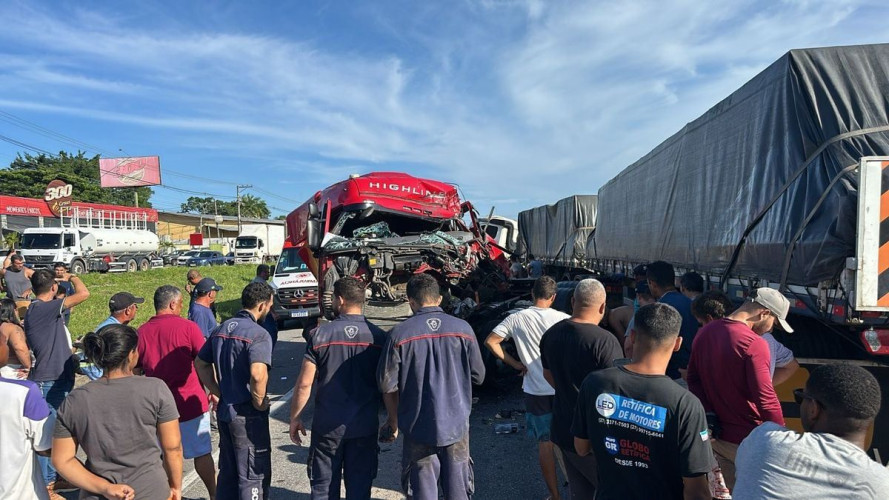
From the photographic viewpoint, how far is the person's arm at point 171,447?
8.49 feet

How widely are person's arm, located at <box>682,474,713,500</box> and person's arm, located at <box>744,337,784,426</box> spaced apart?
87 cm

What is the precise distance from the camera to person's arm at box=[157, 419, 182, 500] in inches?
102

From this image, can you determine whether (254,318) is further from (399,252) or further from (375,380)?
(399,252)

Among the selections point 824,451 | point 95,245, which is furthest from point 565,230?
point 95,245

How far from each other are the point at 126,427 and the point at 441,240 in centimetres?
534

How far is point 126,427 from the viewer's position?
8.07 feet

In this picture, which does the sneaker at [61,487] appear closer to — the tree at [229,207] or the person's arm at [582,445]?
the person's arm at [582,445]

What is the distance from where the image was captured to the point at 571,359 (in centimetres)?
296

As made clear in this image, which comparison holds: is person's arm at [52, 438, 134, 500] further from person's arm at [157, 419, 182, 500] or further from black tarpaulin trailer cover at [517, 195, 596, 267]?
black tarpaulin trailer cover at [517, 195, 596, 267]

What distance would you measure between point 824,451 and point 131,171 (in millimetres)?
57809

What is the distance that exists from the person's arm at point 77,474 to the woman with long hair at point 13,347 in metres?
2.29

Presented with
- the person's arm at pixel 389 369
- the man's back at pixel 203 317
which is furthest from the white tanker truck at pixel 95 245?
the person's arm at pixel 389 369

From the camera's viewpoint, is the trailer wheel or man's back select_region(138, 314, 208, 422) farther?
the trailer wheel

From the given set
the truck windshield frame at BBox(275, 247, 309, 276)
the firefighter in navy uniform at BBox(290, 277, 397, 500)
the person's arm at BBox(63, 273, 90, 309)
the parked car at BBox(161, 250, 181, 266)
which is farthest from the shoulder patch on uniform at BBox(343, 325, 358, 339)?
the parked car at BBox(161, 250, 181, 266)
